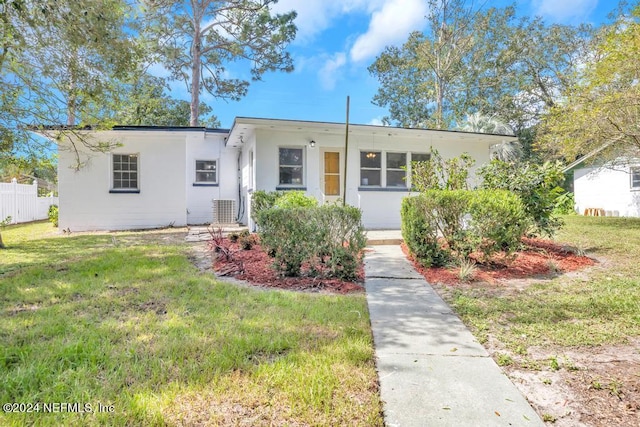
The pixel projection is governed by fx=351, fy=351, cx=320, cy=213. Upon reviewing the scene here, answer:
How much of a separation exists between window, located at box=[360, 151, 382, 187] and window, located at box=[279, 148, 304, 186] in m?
1.91

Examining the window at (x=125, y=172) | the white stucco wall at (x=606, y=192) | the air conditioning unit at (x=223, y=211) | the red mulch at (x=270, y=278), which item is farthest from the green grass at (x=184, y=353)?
the white stucco wall at (x=606, y=192)

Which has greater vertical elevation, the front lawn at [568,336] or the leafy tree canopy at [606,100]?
the leafy tree canopy at [606,100]

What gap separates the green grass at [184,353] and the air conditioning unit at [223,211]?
7.04 metres

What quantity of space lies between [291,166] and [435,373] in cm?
841

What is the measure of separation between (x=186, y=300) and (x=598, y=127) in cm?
1003

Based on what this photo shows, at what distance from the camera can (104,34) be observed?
533 cm

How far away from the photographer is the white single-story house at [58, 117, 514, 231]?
32.9 ft

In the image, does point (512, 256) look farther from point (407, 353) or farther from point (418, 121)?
point (418, 121)

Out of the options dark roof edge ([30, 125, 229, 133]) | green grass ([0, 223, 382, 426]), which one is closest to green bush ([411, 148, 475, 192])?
green grass ([0, 223, 382, 426])

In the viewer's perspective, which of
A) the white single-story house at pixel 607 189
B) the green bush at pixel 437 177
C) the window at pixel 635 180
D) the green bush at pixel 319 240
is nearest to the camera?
the green bush at pixel 319 240

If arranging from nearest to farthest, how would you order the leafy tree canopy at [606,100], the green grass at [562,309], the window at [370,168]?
the green grass at [562,309]
the leafy tree canopy at [606,100]
the window at [370,168]

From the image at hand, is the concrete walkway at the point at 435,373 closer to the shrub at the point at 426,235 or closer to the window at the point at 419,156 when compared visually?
the shrub at the point at 426,235

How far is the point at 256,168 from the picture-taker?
9.71m

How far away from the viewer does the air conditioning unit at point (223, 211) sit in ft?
37.8
